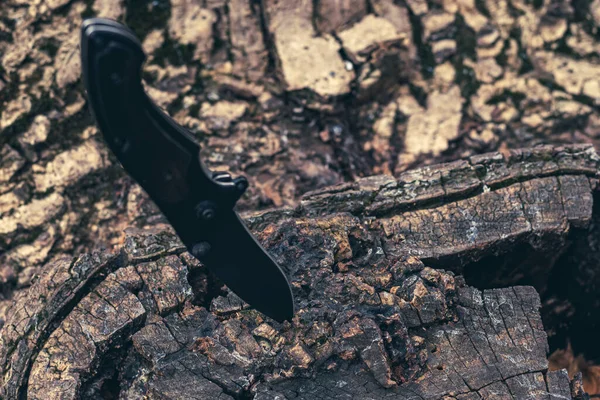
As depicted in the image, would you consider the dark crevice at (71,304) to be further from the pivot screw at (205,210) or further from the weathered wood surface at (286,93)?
the weathered wood surface at (286,93)

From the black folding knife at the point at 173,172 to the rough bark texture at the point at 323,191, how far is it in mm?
194

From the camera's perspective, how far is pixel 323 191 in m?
3.39

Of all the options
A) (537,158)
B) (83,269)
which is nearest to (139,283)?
(83,269)

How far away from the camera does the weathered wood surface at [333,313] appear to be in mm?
2848

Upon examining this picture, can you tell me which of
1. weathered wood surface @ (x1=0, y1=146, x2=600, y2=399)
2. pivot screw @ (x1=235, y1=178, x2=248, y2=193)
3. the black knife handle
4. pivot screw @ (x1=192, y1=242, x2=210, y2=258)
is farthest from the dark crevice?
pivot screw @ (x1=235, y1=178, x2=248, y2=193)

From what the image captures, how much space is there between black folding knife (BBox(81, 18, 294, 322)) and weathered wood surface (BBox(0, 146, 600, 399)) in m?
0.19

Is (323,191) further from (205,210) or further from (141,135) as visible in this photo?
(141,135)

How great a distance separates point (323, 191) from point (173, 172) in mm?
1002

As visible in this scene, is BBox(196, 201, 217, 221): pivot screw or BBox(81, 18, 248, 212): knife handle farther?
BBox(196, 201, 217, 221): pivot screw

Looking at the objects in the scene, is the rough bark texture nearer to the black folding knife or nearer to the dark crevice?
the dark crevice

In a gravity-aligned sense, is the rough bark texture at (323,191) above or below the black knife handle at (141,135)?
below

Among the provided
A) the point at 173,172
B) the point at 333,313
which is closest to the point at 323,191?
the point at 333,313

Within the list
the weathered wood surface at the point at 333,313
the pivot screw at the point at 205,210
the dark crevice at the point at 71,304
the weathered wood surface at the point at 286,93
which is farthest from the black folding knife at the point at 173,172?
the weathered wood surface at the point at 286,93

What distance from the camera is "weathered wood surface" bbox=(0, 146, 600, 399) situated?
9.34ft
